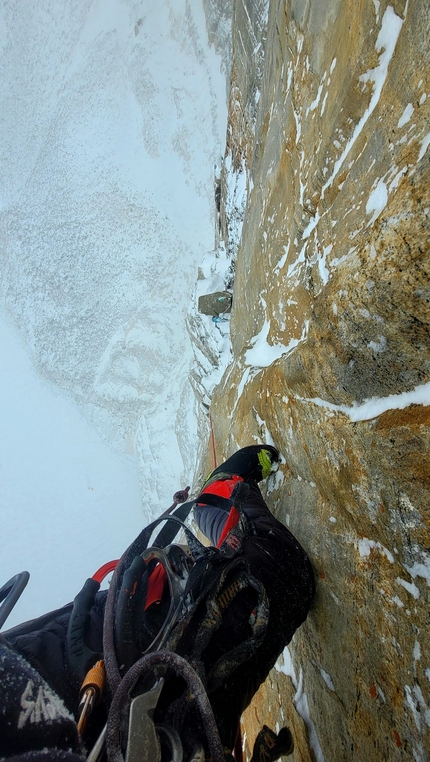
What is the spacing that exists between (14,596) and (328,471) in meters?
1.18

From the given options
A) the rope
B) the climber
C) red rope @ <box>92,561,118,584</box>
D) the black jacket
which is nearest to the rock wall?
the black jacket

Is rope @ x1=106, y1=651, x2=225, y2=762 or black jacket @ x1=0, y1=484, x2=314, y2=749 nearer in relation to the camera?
rope @ x1=106, y1=651, x2=225, y2=762

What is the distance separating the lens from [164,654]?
0.90 metres

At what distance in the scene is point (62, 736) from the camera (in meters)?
0.78

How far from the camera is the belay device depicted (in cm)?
83

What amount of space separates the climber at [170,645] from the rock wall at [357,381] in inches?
9.9

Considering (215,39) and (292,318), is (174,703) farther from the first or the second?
(215,39)

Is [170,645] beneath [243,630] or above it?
above

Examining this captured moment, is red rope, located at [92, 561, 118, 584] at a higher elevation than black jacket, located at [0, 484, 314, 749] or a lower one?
higher

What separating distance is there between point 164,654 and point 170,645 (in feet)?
0.53

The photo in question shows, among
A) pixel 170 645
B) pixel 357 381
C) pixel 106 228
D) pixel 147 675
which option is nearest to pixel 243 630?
pixel 170 645

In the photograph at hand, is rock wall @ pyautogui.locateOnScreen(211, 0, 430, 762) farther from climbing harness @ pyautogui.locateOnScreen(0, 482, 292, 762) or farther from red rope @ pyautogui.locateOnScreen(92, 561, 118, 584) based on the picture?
red rope @ pyautogui.locateOnScreen(92, 561, 118, 584)

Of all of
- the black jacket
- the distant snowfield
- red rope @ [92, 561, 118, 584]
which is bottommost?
the black jacket

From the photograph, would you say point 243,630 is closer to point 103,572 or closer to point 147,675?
point 147,675
